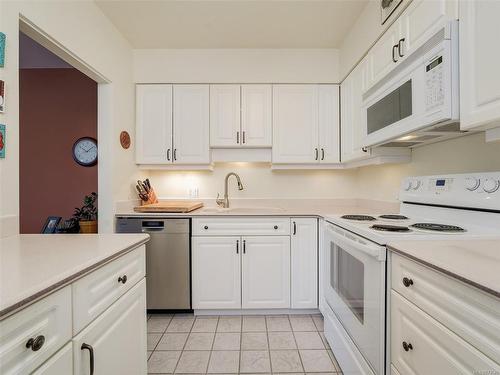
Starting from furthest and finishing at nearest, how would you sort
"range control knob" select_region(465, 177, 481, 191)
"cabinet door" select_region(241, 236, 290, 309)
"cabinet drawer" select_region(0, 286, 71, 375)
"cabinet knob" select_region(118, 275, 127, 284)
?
"cabinet door" select_region(241, 236, 290, 309) → "range control knob" select_region(465, 177, 481, 191) → "cabinet knob" select_region(118, 275, 127, 284) → "cabinet drawer" select_region(0, 286, 71, 375)

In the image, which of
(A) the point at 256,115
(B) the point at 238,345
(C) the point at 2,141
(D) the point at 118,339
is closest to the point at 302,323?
(B) the point at 238,345

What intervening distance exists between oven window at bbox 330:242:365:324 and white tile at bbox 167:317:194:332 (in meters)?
1.23

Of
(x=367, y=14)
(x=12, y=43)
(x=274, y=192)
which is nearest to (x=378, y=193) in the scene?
(x=274, y=192)

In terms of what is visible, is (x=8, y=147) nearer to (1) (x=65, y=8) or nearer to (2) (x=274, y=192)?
(1) (x=65, y=8)

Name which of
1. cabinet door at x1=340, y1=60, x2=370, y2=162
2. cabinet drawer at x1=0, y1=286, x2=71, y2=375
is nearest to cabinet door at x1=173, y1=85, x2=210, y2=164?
cabinet door at x1=340, y1=60, x2=370, y2=162

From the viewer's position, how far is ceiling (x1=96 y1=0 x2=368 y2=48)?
195cm

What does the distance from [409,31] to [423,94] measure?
1.51 ft

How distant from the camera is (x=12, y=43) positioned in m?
1.21

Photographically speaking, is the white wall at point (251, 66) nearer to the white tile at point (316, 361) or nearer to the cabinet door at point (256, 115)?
the cabinet door at point (256, 115)

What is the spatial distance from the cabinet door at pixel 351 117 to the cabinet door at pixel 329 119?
50 mm

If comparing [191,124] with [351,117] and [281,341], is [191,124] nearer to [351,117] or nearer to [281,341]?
[351,117]

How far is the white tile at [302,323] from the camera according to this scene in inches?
80.4

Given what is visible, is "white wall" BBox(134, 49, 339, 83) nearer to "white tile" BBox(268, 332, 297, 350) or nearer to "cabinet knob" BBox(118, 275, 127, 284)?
"cabinet knob" BBox(118, 275, 127, 284)

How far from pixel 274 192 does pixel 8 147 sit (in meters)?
2.21
